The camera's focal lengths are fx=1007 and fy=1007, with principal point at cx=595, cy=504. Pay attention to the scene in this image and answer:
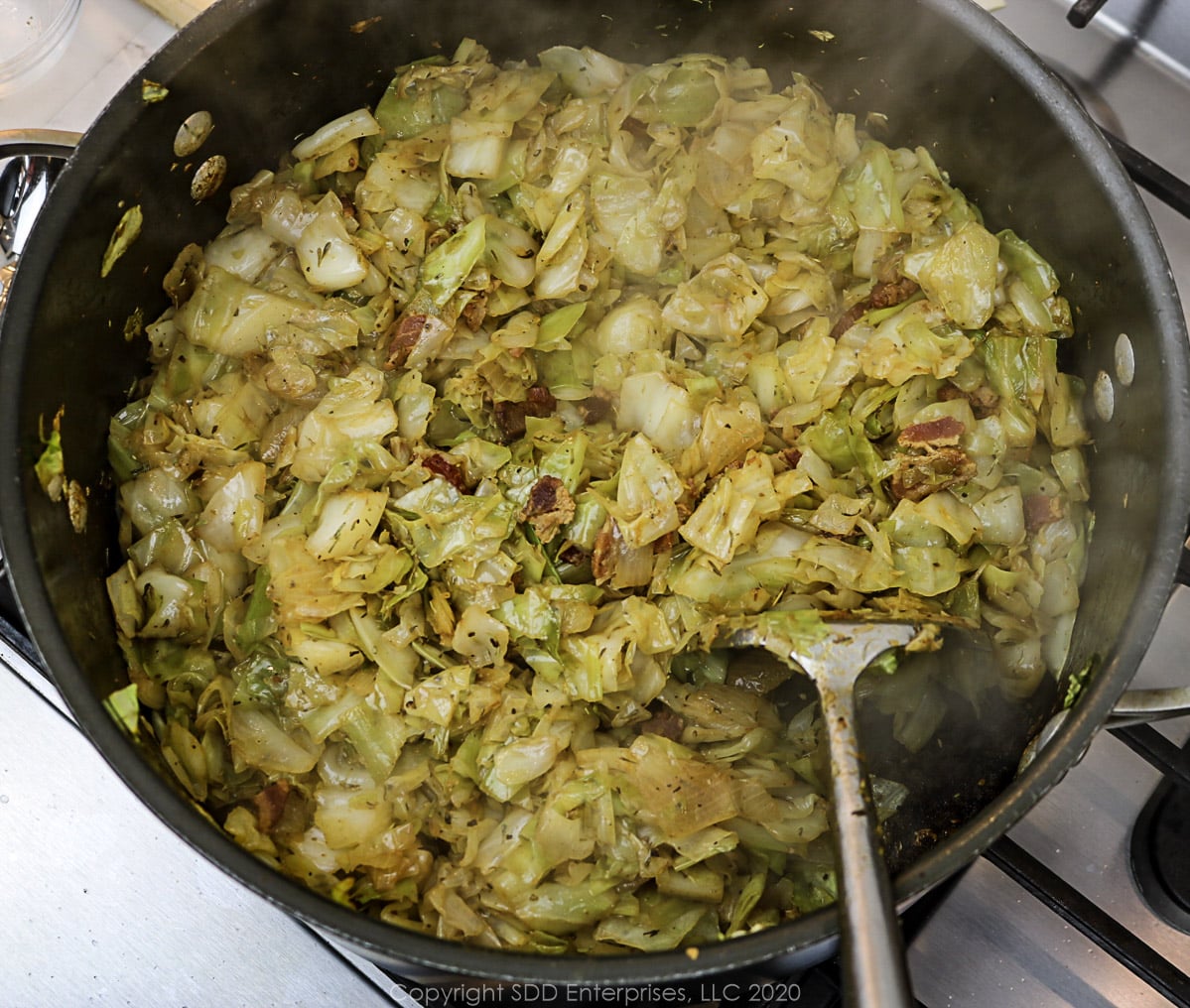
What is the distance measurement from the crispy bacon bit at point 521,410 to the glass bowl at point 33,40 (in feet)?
4.44

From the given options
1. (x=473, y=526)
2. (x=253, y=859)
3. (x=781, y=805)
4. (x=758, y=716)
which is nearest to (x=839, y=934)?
(x=781, y=805)

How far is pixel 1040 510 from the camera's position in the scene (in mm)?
1730

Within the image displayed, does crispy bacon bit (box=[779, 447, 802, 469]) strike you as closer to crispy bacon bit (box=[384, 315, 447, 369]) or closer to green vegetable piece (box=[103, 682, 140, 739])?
crispy bacon bit (box=[384, 315, 447, 369])

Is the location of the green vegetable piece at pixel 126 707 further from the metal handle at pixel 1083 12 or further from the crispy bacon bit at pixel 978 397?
the metal handle at pixel 1083 12

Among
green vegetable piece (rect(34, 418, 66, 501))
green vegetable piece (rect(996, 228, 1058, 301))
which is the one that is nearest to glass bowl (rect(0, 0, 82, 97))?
green vegetable piece (rect(34, 418, 66, 501))

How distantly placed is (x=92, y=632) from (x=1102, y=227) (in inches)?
66.9

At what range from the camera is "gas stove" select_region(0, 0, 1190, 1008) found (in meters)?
1.65

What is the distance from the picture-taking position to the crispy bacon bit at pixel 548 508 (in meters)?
1.72

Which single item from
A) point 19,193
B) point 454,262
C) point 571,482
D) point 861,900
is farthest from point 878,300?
point 19,193

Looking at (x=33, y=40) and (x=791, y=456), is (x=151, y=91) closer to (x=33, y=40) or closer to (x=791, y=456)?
(x=33, y=40)

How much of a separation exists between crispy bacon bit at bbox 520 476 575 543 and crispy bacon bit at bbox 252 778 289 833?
59 centimetres

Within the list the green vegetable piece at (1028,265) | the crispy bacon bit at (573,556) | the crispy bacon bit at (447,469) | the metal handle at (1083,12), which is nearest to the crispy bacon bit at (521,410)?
the crispy bacon bit at (447,469)

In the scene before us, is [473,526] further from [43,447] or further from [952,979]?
[952,979]

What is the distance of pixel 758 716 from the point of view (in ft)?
5.71
